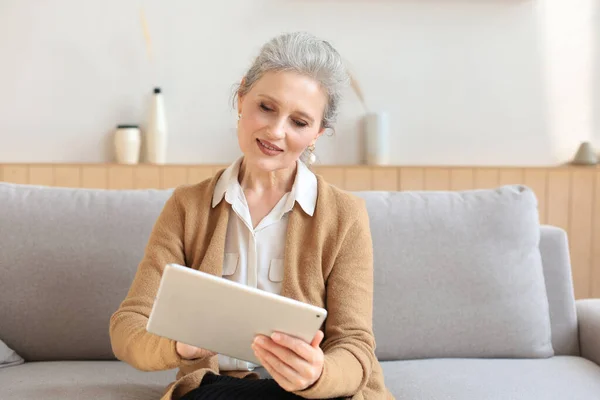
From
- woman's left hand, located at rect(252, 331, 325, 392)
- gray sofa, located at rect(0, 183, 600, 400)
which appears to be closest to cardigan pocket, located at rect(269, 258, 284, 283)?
woman's left hand, located at rect(252, 331, 325, 392)

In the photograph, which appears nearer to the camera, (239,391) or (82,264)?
(239,391)

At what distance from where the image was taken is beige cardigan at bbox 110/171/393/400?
1.24 metres

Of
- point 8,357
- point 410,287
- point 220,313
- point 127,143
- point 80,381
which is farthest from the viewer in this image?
point 127,143

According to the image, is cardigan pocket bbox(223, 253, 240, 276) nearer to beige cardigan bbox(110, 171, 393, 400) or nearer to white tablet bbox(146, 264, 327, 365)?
beige cardigan bbox(110, 171, 393, 400)

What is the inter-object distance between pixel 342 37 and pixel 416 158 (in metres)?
0.62

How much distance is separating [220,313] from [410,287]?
2.79 feet

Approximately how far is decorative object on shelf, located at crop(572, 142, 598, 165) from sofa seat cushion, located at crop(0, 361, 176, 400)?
6.82 feet

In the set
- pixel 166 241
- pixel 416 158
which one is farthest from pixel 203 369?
pixel 416 158

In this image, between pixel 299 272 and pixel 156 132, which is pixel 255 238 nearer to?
pixel 299 272

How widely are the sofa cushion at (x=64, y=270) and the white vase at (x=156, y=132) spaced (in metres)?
1.05

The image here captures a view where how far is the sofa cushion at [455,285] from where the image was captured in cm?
177

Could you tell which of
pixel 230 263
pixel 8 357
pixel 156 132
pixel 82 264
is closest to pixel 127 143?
pixel 156 132

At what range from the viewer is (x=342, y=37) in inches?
115

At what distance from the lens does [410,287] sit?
5.83ft
